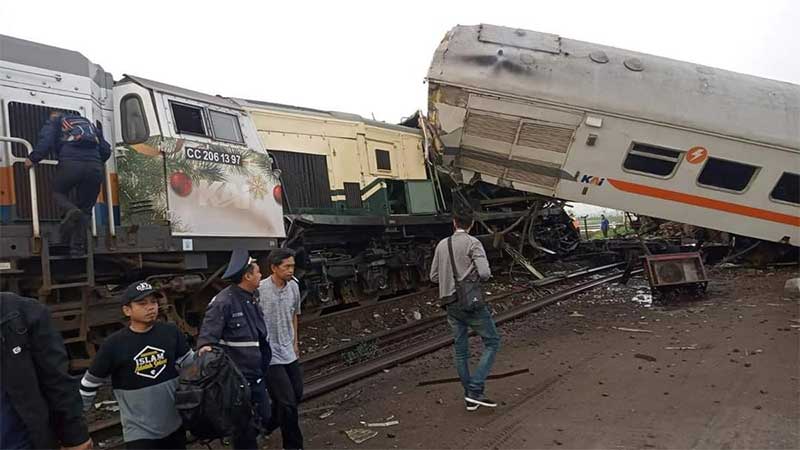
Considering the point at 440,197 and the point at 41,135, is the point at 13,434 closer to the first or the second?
the point at 41,135

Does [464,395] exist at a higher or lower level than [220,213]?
lower

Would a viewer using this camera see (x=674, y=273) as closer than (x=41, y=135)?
No

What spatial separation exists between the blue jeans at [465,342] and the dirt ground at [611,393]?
0.81 ft

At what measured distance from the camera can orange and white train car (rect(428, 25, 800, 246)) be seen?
821cm

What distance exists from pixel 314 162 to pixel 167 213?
3480mm

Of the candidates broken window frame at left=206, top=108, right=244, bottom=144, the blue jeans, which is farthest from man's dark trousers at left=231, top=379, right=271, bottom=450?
broken window frame at left=206, top=108, right=244, bottom=144

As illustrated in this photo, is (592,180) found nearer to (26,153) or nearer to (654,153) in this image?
(654,153)

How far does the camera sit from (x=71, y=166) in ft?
17.4

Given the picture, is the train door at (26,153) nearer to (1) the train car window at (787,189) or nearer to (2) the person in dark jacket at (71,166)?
(2) the person in dark jacket at (71,166)

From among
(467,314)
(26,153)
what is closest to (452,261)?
(467,314)

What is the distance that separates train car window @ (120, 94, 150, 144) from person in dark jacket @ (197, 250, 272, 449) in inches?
135

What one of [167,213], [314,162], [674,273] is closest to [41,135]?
[167,213]

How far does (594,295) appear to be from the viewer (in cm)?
1091

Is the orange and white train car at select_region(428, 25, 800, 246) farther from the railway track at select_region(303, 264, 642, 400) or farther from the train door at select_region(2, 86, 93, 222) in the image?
the train door at select_region(2, 86, 93, 222)
